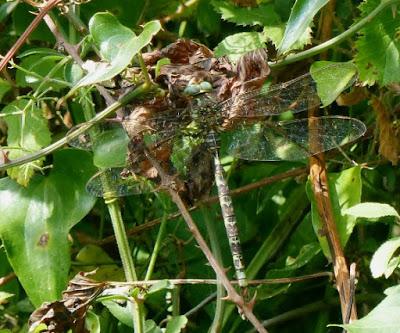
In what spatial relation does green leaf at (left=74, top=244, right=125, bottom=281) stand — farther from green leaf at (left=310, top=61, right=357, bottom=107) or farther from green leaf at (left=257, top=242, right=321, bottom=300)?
green leaf at (left=310, top=61, right=357, bottom=107)

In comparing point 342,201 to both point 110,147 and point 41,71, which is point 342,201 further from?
point 41,71

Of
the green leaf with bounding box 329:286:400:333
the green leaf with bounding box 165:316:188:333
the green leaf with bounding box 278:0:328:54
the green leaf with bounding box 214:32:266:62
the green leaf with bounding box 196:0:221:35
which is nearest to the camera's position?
the green leaf with bounding box 329:286:400:333

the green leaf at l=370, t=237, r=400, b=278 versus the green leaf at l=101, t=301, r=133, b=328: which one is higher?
the green leaf at l=370, t=237, r=400, b=278

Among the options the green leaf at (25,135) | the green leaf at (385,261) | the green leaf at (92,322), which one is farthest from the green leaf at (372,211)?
the green leaf at (25,135)

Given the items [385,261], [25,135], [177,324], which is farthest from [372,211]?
[25,135]

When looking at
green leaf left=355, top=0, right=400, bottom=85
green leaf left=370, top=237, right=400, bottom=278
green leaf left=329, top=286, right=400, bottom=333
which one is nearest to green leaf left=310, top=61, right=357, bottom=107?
green leaf left=355, top=0, right=400, bottom=85


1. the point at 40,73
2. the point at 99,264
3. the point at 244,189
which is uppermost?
the point at 40,73

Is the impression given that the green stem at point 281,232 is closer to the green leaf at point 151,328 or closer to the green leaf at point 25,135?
the green leaf at point 151,328

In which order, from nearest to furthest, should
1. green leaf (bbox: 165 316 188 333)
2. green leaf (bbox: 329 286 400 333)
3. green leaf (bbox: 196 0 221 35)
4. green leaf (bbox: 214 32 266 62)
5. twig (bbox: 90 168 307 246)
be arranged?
green leaf (bbox: 329 286 400 333), green leaf (bbox: 165 316 188 333), green leaf (bbox: 214 32 266 62), twig (bbox: 90 168 307 246), green leaf (bbox: 196 0 221 35)
